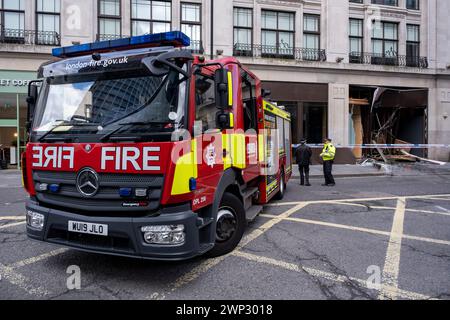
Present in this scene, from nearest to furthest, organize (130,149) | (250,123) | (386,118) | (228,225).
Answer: (130,149) < (228,225) < (250,123) < (386,118)

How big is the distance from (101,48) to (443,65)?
80.1ft

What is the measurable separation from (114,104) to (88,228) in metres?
1.43

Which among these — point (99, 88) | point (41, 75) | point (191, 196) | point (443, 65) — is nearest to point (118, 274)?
point (191, 196)

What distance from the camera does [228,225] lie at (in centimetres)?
478

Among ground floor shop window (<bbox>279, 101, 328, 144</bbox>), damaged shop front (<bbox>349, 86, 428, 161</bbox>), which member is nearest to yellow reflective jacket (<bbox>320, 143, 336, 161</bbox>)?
ground floor shop window (<bbox>279, 101, 328, 144</bbox>)

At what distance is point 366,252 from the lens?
500cm

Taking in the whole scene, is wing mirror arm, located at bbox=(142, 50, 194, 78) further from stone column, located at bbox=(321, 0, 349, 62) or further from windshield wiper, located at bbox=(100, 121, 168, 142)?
stone column, located at bbox=(321, 0, 349, 62)

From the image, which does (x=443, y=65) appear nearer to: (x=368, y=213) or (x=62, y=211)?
(x=368, y=213)

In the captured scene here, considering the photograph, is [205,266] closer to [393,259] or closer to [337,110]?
[393,259]

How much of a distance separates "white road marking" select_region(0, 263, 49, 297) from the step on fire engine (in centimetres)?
51

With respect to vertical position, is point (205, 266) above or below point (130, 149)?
below

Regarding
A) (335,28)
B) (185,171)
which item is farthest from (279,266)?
(335,28)

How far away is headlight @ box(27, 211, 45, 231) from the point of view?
3.97m

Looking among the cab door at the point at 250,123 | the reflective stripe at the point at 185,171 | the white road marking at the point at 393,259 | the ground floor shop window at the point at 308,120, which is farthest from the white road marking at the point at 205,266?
the ground floor shop window at the point at 308,120
